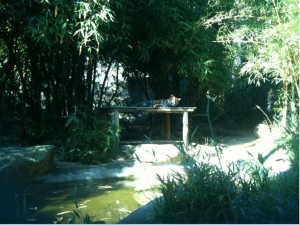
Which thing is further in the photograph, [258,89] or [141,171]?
[258,89]

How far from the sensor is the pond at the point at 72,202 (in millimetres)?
2906

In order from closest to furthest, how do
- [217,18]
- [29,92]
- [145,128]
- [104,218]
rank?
[104,218], [217,18], [29,92], [145,128]

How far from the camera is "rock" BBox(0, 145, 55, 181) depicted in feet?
12.2

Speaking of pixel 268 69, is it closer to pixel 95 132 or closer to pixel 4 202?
pixel 95 132

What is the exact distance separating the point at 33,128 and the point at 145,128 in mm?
2789

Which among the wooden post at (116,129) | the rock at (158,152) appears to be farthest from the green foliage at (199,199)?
the wooden post at (116,129)

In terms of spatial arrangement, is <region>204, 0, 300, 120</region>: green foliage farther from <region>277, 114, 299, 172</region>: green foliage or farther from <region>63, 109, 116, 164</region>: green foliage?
<region>63, 109, 116, 164</region>: green foliage

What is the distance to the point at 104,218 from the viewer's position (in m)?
2.90

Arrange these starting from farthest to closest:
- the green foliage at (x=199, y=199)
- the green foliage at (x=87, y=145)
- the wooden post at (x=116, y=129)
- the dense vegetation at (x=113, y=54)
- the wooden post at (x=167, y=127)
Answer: the wooden post at (x=167, y=127), the wooden post at (x=116, y=129), the green foliage at (x=87, y=145), the dense vegetation at (x=113, y=54), the green foliage at (x=199, y=199)

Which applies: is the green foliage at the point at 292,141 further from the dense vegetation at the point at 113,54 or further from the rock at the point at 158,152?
the rock at the point at 158,152

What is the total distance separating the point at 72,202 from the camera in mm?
3359

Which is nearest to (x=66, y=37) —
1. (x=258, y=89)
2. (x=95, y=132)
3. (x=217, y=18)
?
(x=95, y=132)

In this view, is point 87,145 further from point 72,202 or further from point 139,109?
point 72,202

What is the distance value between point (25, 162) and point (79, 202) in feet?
2.81
